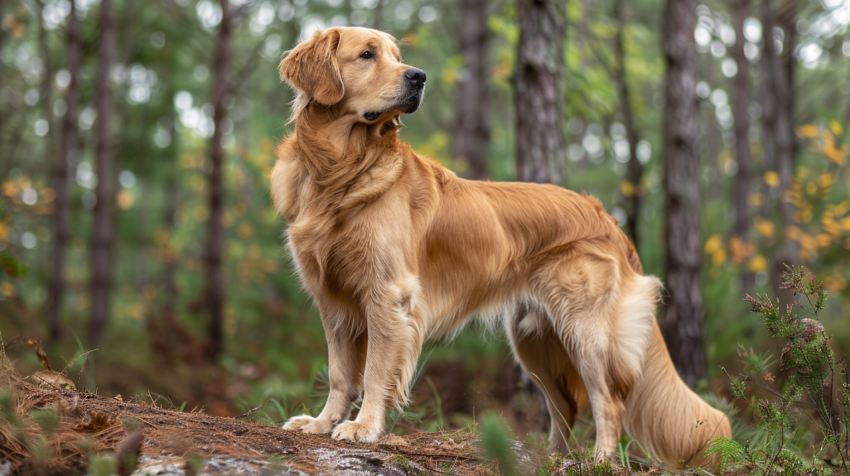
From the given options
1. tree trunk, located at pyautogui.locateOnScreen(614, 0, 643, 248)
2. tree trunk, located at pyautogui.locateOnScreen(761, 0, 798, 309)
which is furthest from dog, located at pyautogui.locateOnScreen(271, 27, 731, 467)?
A: tree trunk, located at pyautogui.locateOnScreen(761, 0, 798, 309)

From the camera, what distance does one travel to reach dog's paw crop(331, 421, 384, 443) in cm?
275

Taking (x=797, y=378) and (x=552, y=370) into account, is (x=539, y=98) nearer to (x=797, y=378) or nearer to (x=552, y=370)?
(x=552, y=370)

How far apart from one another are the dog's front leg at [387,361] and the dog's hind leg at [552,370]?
904 mm

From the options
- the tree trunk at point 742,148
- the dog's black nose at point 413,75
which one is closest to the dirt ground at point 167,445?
the dog's black nose at point 413,75

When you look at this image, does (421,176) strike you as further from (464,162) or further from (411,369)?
(464,162)

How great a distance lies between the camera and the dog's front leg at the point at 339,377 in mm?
3051

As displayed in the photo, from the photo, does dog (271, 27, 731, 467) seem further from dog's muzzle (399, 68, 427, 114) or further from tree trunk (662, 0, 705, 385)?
tree trunk (662, 0, 705, 385)

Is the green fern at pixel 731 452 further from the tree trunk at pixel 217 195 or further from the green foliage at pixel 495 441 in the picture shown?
the tree trunk at pixel 217 195

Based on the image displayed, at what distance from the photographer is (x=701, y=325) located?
531 centimetres

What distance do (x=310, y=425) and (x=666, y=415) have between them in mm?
1884

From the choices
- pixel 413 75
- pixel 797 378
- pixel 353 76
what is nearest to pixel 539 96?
pixel 413 75

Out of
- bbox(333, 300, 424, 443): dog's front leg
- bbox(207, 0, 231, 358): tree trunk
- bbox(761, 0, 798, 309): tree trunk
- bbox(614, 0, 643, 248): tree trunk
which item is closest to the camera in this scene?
bbox(333, 300, 424, 443): dog's front leg

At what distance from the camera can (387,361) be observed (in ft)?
9.70

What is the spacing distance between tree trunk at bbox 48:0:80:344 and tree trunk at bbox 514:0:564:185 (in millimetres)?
6124
